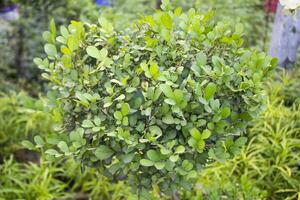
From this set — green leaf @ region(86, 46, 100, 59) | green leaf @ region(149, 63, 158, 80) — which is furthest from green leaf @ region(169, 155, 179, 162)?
green leaf @ region(86, 46, 100, 59)

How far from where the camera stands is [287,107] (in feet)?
11.0

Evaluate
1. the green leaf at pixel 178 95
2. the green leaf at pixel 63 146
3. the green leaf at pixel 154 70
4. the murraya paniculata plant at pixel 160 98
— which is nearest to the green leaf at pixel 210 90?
the murraya paniculata plant at pixel 160 98

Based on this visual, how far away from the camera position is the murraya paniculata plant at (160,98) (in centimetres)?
190

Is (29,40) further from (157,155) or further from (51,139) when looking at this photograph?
(157,155)

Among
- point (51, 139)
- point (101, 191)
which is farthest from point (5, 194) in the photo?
point (51, 139)

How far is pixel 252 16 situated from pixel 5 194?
3.29 metres

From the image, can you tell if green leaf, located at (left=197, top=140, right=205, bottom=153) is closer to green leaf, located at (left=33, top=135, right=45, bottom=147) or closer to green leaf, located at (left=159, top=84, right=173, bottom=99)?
green leaf, located at (left=159, top=84, right=173, bottom=99)

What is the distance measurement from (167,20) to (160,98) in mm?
350

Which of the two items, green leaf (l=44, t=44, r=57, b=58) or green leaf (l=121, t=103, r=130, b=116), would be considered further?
green leaf (l=44, t=44, r=57, b=58)

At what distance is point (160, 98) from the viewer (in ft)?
6.40

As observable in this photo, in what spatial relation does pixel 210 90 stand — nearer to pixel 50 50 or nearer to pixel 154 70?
pixel 154 70

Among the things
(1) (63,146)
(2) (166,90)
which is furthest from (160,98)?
(1) (63,146)

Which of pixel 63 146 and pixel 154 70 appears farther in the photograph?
pixel 63 146

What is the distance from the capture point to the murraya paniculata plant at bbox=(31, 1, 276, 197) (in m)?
1.90
